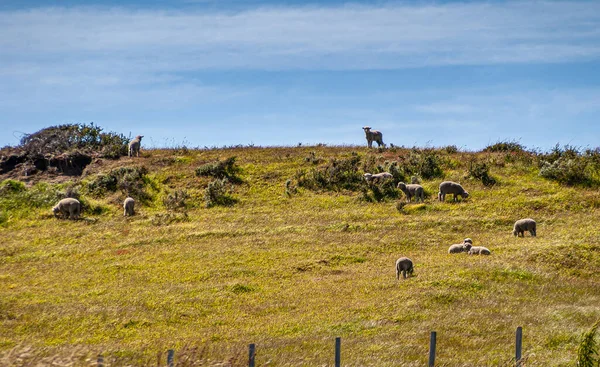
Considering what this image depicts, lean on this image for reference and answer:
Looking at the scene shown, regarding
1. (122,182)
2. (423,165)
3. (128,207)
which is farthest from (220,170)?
(423,165)

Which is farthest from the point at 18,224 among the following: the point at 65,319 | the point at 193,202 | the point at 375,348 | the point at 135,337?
the point at 375,348

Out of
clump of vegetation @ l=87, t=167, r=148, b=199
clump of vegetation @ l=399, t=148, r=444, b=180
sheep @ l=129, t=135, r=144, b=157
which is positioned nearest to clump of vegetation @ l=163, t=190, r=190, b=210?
clump of vegetation @ l=87, t=167, r=148, b=199

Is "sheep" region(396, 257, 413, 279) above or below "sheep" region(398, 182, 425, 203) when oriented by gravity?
below

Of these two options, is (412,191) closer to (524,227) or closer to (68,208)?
(524,227)

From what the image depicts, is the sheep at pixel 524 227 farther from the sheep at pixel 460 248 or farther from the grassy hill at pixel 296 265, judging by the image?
the sheep at pixel 460 248

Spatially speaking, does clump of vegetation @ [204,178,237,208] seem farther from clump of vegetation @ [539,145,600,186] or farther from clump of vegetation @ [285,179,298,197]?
clump of vegetation @ [539,145,600,186]

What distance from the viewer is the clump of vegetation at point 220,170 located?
52.8 metres

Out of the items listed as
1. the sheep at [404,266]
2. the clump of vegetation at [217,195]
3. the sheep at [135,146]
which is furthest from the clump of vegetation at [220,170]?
the sheep at [404,266]

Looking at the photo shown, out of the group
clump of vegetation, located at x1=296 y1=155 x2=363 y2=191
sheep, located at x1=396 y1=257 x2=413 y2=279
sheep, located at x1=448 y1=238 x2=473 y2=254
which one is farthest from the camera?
clump of vegetation, located at x1=296 y1=155 x2=363 y2=191

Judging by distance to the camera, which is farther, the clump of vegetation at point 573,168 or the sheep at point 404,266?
the clump of vegetation at point 573,168

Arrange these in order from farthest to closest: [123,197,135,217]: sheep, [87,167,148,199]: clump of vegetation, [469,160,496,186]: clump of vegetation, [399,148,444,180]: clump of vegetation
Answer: [87,167,148,199]: clump of vegetation < [399,148,444,180]: clump of vegetation < [469,160,496,186]: clump of vegetation < [123,197,135,217]: sheep

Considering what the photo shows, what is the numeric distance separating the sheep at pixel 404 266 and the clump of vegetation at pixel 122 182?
26.3m

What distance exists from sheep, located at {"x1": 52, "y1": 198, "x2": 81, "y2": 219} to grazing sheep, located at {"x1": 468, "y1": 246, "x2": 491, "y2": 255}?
2744 centimetres

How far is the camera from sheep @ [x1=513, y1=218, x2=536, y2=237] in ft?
119
